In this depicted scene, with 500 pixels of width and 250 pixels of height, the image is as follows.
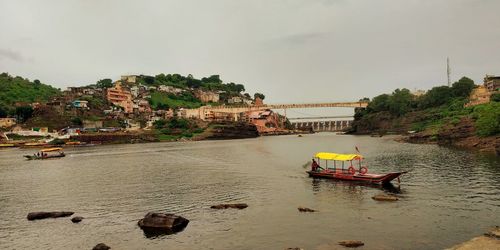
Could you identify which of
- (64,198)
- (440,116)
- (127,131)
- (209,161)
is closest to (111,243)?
(64,198)

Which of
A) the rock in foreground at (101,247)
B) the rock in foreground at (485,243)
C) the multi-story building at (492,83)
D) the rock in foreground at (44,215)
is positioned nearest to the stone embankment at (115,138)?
the rock in foreground at (44,215)

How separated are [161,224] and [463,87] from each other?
176010 millimetres

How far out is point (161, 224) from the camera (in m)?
35.8

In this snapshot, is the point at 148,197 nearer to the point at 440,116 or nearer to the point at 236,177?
the point at 236,177

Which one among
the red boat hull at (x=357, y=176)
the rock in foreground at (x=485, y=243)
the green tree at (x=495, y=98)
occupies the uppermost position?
the green tree at (x=495, y=98)

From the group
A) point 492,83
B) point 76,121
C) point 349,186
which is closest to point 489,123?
point 349,186

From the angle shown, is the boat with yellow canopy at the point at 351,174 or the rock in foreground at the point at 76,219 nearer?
the rock in foreground at the point at 76,219

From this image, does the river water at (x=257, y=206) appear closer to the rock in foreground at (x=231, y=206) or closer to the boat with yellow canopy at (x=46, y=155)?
the rock in foreground at (x=231, y=206)

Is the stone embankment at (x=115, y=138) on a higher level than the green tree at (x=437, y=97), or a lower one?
lower

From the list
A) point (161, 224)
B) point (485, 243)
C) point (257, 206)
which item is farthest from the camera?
point (257, 206)

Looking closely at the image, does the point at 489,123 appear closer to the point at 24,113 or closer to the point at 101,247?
the point at 101,247

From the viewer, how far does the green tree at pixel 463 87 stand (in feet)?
575

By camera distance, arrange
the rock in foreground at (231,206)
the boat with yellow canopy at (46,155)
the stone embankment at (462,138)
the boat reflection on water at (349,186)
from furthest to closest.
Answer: the boat with yellow canopy at (46,155), the stone embankment at (462,138), the boat reflection on water at (349,186), the rock in foreground at (231,206)

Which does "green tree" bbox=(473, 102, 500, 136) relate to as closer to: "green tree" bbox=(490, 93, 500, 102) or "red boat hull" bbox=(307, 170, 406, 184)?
"green tree" bbox=(490, 93, 500, 102)
